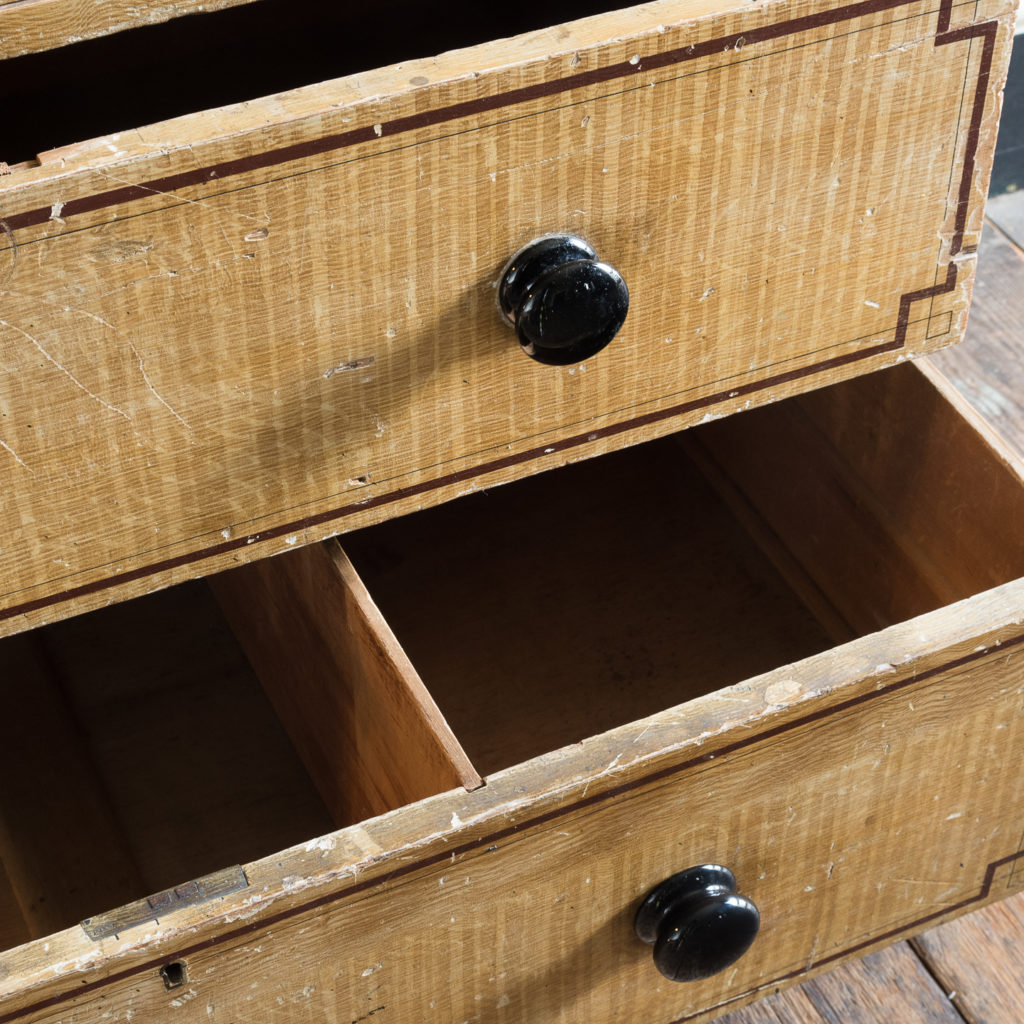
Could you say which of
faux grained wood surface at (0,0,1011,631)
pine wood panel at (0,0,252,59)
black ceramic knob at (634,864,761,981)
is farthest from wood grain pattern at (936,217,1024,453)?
pine wood panel at (0,0,252,59)

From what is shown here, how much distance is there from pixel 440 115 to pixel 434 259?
0.19 feet

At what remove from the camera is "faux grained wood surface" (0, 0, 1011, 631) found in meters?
0.52

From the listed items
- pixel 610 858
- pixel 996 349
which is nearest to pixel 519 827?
pixel 610 858

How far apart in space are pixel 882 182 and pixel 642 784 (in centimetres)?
26

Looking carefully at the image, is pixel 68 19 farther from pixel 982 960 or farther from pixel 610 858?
pixel 982 960

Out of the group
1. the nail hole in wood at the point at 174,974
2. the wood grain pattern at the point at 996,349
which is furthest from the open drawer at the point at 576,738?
the wood grain pattern at the point at 996,349

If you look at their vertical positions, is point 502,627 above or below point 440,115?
above

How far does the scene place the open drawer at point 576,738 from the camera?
1.85 feet

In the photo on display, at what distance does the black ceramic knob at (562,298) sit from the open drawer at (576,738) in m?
0.14

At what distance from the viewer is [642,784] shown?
59 cm

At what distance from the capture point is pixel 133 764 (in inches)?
33.7

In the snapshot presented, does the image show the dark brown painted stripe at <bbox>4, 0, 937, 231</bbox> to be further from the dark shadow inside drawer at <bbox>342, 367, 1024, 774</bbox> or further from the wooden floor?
the wooden floor

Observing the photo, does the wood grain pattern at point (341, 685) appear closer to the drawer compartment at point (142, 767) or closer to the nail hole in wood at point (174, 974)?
the drawer compartment at point (142, 767)

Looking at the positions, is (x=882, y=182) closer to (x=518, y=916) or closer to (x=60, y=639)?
(x=518, y=916)
